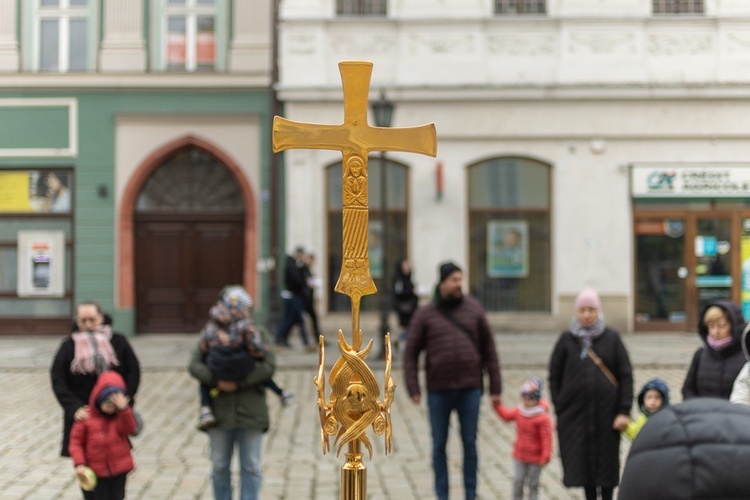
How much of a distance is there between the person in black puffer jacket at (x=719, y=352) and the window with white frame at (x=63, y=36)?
605 inches

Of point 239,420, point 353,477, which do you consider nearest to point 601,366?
point 239,420

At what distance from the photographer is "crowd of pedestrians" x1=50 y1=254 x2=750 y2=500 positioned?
5.56 meters

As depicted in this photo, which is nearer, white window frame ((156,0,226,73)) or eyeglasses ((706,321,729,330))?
eyeglasses ((706,321,729,330))

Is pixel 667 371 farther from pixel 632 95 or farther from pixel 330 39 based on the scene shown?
pixel 330 39

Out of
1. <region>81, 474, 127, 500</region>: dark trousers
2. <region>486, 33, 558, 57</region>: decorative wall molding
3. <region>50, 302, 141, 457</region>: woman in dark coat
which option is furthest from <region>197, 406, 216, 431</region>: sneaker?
<region>486, 33, 558, 57</region>: decorative wall molding

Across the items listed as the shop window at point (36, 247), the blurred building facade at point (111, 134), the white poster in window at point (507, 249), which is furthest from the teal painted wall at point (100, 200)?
the white poster in window at point (507, 249)

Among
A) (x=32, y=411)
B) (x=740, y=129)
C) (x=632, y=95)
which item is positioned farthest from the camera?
(x=632, y=95)

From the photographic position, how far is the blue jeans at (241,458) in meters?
6.28

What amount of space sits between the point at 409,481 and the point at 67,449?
286cm

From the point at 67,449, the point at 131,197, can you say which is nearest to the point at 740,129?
the point at 131,197

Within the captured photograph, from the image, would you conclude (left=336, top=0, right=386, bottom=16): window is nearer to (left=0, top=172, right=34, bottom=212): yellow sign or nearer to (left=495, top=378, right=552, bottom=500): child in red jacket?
(left=0, top=172, right=34, bottom=212): yellow sign

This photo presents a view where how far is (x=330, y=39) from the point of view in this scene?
1817cm

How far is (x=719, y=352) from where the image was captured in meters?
5.73

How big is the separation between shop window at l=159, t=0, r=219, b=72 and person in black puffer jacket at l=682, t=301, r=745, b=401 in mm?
14497
